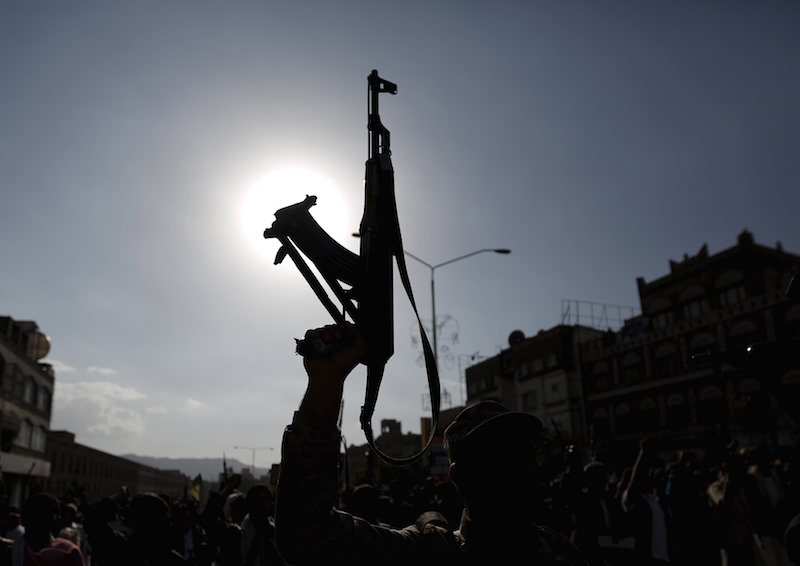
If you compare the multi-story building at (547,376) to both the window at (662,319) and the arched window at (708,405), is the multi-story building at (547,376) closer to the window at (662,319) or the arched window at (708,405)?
the window at (662,319)

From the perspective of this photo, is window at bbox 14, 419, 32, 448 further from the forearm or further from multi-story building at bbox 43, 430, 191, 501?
the forearm

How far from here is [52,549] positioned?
178 inches

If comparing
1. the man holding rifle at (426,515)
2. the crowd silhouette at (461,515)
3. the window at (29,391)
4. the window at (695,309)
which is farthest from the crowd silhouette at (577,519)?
the window at (29,391)

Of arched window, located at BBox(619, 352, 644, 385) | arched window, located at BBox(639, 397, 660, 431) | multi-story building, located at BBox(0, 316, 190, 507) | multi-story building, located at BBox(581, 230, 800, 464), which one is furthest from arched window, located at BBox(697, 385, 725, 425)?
multi-story building, located at BBox(0, 316, 190, 507)

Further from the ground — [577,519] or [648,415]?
[648,415]

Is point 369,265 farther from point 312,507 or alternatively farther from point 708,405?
point 708,405

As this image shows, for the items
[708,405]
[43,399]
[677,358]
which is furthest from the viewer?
[43,399]

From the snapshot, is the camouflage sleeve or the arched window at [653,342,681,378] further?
the arched window at [653,342,681,378]

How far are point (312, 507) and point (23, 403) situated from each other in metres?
54.1

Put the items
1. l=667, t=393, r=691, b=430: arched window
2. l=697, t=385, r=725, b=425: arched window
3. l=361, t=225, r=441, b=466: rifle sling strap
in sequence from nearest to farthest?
l=361, t=225, r=441, b=466: rifle sling strap
l=697, t=385, r=725, b=425: arched window
l=667, t=393, r=691, b=430: arched window

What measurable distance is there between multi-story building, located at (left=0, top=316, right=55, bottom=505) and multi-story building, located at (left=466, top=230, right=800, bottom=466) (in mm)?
37065

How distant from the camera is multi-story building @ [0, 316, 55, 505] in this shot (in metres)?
41.8

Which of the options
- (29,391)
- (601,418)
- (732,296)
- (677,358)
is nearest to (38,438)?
(29,391)

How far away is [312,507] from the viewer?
146cm
